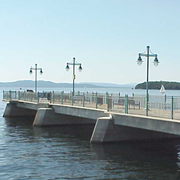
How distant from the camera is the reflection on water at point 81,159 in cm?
1622

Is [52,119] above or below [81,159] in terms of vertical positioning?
above

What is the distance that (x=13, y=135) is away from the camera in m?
28.0

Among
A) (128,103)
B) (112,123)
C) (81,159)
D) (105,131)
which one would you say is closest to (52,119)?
(105,131)

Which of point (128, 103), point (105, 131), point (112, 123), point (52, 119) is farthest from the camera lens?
point (52, 119)

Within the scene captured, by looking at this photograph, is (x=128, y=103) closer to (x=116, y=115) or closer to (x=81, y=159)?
(x=116, y=115)

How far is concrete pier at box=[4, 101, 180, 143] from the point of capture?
18.8 meters

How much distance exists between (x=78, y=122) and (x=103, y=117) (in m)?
10.6

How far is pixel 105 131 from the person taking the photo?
73.5ft

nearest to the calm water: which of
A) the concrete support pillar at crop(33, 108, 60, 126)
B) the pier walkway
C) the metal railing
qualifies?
the pier walkway

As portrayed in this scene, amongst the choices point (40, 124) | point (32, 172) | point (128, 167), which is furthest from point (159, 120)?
point (40, 124)

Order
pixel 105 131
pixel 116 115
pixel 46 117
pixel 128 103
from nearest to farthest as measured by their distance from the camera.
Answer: pixel 128 103
pixel 116 115
pixel 105 131
pixel 46 117

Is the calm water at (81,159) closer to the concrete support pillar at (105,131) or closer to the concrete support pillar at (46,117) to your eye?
the concrete support pillar at (105,131)

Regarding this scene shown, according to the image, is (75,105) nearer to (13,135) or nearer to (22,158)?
(13,135)

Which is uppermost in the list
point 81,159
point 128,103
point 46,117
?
point 128,103
